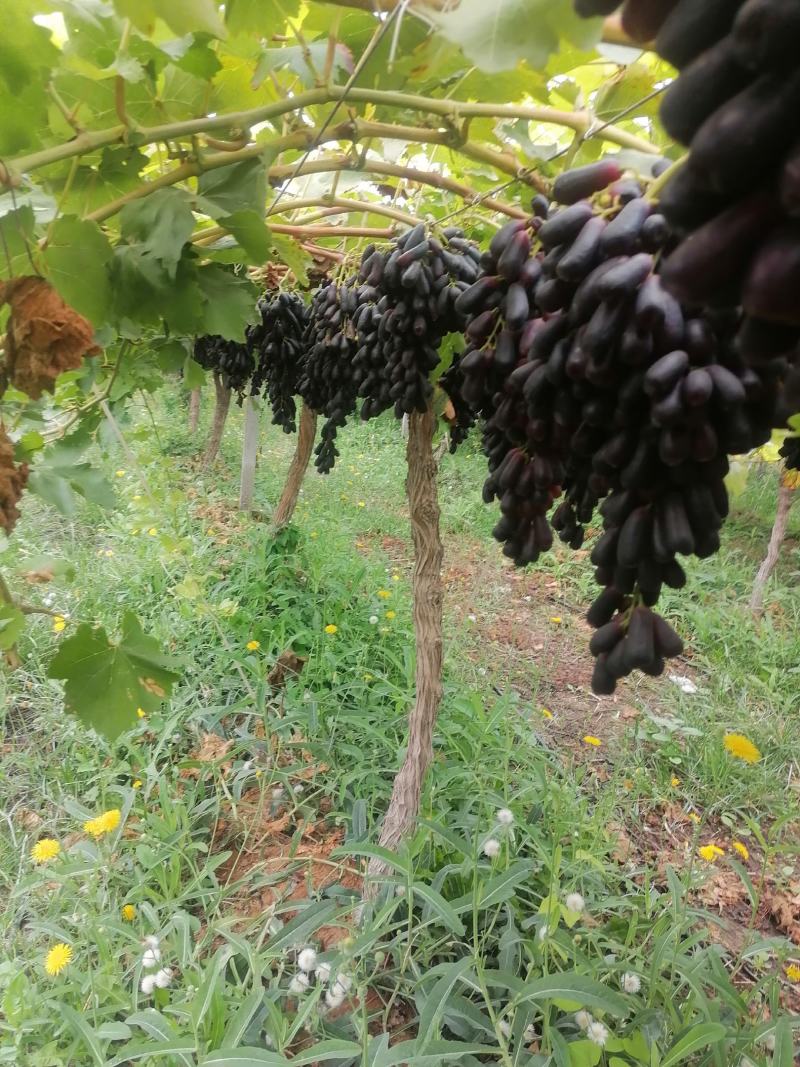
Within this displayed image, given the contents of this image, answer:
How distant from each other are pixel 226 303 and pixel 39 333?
0.34 metres

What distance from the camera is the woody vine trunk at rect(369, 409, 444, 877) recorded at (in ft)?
4.66

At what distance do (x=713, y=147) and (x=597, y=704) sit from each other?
2956 mm

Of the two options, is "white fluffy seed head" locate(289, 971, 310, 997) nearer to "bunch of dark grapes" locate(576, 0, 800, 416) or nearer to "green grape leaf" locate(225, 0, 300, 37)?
"bunch of dark grapes" locate(576, 0, 800, 416)

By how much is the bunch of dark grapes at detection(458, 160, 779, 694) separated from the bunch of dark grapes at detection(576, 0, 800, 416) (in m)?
0.19

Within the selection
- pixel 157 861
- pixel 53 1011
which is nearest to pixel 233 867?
pixel 157 861

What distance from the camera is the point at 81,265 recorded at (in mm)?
848

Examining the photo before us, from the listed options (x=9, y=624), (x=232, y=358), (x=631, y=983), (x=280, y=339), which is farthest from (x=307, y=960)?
(x=232, y=358)

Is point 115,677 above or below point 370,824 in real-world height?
above

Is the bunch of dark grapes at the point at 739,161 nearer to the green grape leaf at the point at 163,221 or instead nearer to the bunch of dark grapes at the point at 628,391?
the bunch of dark grapes at the point at 628,391

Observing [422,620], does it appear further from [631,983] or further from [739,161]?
[739,161]

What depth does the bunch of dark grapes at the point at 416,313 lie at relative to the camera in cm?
103

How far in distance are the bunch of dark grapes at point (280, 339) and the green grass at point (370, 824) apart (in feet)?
1.80

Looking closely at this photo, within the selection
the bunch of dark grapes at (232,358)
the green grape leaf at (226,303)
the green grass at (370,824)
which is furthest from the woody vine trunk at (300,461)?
the green grape leaf at (226,303)

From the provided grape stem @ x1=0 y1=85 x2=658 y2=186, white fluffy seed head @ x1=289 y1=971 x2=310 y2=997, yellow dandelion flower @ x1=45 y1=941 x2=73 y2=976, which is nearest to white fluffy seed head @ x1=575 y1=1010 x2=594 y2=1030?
white fluffy seed head @ x1=289 y1=971 x2=310 y2=997
